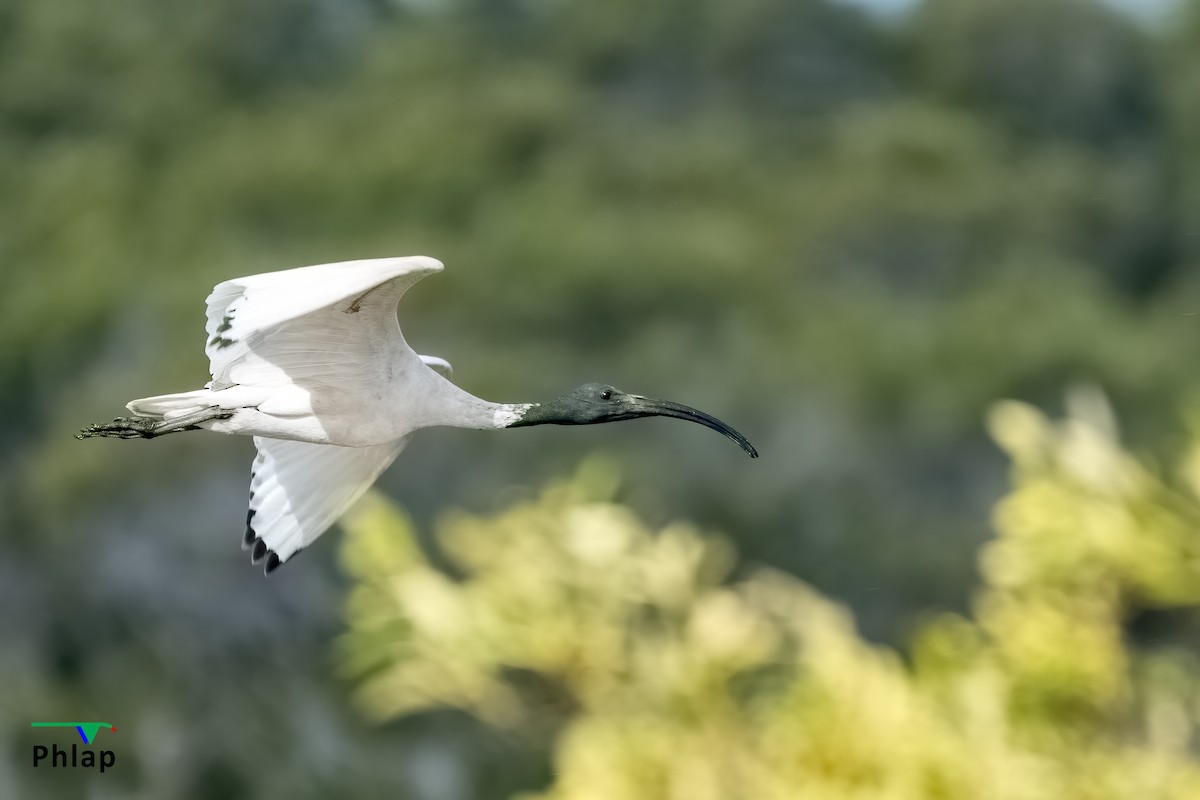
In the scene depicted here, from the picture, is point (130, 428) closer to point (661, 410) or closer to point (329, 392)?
point (329, 392)

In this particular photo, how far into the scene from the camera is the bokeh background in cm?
1599

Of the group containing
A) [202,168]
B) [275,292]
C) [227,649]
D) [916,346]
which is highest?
[202,168]

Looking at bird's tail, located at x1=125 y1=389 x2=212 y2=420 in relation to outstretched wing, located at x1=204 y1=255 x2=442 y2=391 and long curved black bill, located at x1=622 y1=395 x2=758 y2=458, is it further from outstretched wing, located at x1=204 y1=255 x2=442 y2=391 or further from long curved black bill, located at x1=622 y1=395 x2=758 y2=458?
long curved black bill, located at x1=622 y1=395 x2=758 y2=458

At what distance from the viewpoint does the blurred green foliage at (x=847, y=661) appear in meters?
4.89

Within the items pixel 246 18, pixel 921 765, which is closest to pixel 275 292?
pixel 921 765

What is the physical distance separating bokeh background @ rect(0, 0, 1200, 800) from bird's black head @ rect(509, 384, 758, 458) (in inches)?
214

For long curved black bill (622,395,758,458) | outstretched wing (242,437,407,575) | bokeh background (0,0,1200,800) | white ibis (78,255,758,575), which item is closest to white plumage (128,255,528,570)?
white ibis (78,255,758,575)

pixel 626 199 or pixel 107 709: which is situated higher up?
pixel 626 199

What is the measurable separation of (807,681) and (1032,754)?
2.56ft

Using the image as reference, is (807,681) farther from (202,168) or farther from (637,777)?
(202,168)

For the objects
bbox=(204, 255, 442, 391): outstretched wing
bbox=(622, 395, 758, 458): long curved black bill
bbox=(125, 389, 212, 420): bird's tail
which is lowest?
bbox=(622, 395, 758, 458): long curved black bill

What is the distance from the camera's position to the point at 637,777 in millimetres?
5406

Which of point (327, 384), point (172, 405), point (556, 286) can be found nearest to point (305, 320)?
point (327, 384)

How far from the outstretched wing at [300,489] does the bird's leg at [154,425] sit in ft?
2.35
